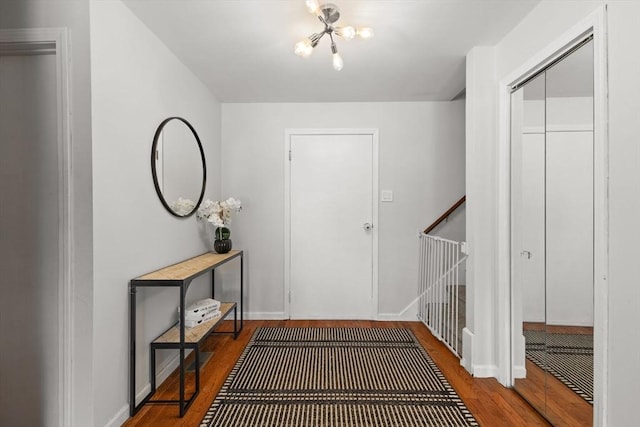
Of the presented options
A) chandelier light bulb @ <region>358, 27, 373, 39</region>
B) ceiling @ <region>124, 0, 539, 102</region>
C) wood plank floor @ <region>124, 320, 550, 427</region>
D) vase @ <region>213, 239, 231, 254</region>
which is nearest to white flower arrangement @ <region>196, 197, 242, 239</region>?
vase @ <region>213, 239, 231, 254</region>

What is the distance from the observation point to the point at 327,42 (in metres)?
2.39

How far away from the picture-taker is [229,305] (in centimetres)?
300

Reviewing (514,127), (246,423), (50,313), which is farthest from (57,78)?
(514,127)

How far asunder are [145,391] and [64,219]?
3.75 feet

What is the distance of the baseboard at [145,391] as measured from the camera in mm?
1818

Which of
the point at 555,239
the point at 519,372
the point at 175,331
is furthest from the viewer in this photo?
the point at 175,331

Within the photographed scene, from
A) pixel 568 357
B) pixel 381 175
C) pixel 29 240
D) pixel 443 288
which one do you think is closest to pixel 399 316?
pixel 443 288

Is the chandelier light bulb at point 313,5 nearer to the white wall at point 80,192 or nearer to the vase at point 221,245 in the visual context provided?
the white wall at point 80,192

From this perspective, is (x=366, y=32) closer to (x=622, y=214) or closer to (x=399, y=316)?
(x=622, y=214)

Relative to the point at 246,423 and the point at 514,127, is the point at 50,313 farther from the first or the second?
the point at 514,127

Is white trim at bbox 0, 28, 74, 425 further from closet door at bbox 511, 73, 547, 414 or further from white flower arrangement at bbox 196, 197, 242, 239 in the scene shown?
closet door at bbox 511, 73, 547, 414

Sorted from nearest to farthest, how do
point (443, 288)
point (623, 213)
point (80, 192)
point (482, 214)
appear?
point (623, 213), point (80, 192), point (482, 214), point (443, 288)

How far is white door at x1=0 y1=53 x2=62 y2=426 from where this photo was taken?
172 centimetres

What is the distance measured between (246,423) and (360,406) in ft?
2.12
